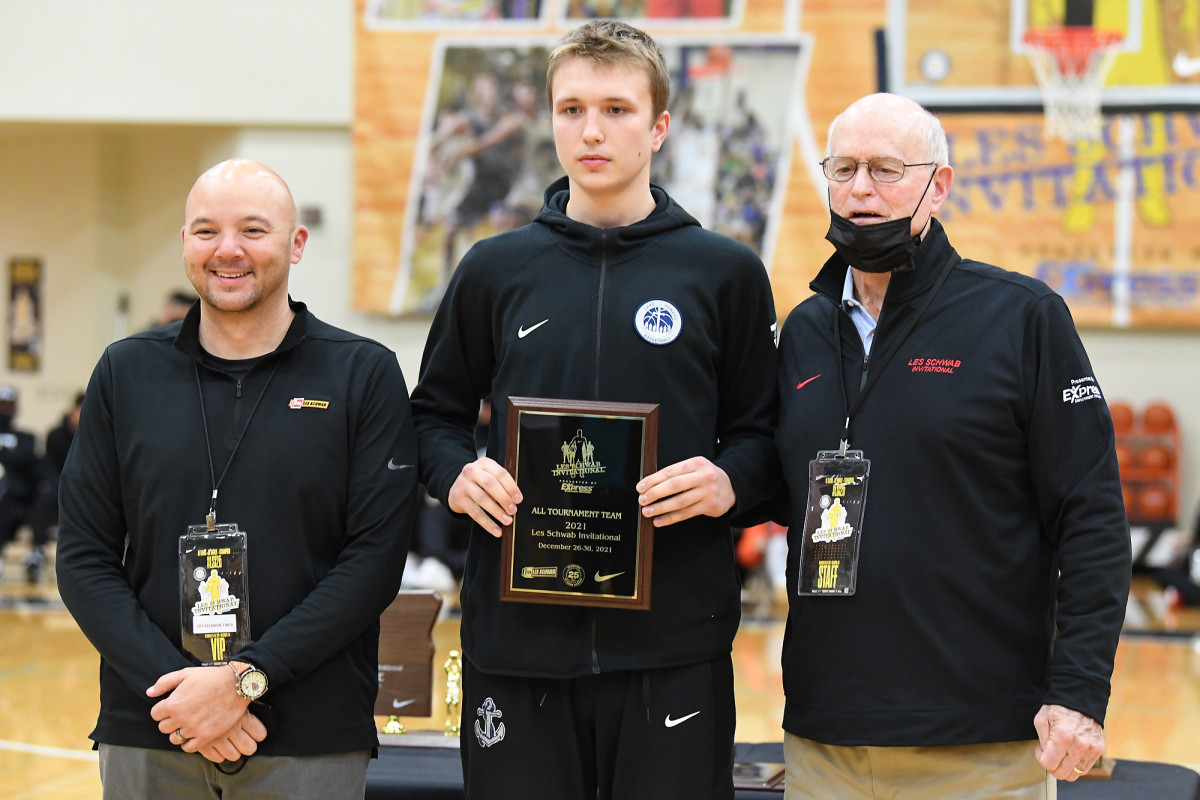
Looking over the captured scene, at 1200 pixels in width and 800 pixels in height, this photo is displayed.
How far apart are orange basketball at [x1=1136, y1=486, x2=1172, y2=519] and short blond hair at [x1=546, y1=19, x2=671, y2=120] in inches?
437

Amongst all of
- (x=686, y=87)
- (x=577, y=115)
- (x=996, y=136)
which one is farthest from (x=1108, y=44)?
(x=577, y=115)

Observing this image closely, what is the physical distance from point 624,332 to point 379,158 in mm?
11884

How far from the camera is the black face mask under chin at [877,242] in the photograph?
284cm

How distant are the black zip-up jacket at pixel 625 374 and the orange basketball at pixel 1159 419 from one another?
36.3 feet

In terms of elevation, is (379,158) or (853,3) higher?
(853,3)

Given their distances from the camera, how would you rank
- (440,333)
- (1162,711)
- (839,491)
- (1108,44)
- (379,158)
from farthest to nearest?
1. (379,158)
2. (1108,44)
3. (1162,711)
4. (440,333)
5. (839,491)

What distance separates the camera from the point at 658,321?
9.46 feet

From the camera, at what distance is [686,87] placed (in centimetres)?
1354

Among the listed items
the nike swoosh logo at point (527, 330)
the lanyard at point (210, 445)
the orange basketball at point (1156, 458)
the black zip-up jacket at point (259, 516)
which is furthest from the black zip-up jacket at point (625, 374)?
the orange basketball at point (1156, 458)

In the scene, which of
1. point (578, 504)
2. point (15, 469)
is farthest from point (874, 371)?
point (15, 469)

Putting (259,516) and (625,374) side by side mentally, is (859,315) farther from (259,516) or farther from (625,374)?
(259,516)

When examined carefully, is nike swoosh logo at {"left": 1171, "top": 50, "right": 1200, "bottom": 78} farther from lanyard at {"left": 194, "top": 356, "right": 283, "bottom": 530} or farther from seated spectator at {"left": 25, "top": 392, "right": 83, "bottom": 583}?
lanyard at {"left": 194, "top": 356, "right": 283, "bottom": 530}

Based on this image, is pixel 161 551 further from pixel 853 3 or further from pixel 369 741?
pixel 853 3

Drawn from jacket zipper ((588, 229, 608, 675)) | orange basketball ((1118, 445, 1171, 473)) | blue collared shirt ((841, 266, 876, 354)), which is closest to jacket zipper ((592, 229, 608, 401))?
jacket zipper ((588, 229, 608, 675))
